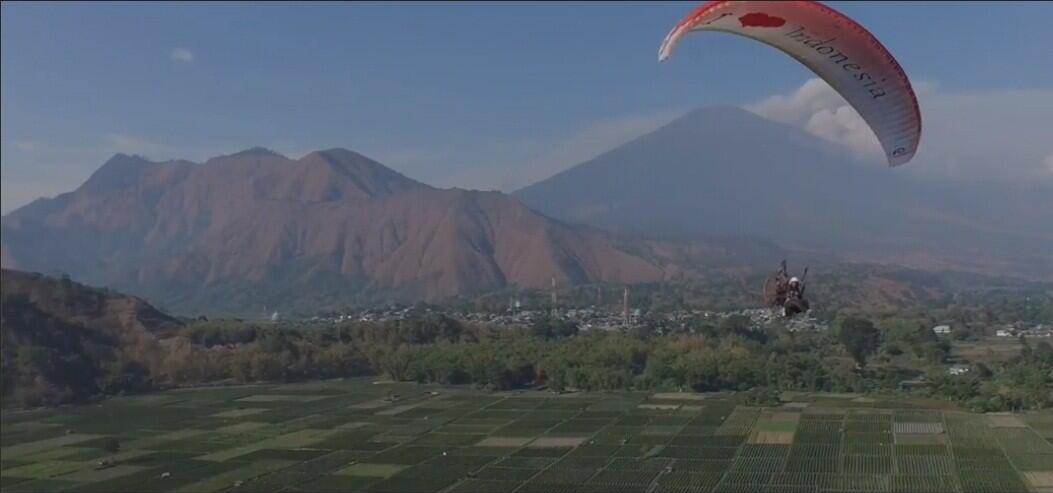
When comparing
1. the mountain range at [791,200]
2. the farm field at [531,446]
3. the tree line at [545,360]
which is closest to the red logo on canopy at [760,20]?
the mountain range at [791,200]

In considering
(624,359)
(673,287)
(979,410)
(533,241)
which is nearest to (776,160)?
(533,241)

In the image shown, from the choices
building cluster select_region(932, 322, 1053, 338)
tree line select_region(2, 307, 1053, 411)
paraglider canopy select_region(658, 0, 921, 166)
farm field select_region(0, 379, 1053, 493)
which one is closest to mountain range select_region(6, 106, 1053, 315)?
building cluster select_region(932, 322, 1053, 338)

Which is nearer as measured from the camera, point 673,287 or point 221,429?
point 221,429

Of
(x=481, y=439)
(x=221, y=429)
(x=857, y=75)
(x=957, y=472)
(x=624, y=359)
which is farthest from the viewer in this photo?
(x=624, y=359)

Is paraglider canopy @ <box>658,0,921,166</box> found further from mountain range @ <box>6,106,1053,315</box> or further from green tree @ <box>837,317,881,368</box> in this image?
green tree @ <box>837,317,881,368</box>

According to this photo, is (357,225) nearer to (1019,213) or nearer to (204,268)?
(204,268)
